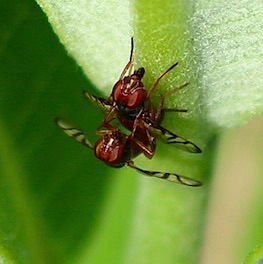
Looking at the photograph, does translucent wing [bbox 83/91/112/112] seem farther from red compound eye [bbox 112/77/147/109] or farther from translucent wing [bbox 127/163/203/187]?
translucent wing [bbox 127/163/203/187]

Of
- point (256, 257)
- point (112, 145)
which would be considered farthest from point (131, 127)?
point (256, 257)

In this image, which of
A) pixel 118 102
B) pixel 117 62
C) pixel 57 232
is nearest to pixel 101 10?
pixel 117 62

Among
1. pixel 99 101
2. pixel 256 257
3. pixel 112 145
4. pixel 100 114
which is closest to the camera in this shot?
pixel 256 257

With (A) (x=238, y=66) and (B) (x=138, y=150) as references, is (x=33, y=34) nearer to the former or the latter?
(B) (x=138, y=150)

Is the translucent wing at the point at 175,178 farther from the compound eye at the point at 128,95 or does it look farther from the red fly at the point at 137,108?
the compound eye at the point at 128,95

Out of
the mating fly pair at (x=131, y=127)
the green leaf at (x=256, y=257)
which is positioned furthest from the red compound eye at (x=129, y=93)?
the green leaf at (x=256, y=257)

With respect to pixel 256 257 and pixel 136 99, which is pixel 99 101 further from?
pixel 256 257

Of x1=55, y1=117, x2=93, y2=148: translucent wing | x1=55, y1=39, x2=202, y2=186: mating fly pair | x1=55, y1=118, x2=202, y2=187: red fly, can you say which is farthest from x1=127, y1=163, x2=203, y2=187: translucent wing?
x1=55, y1=117, x2=93, y2=148: translucent wing
